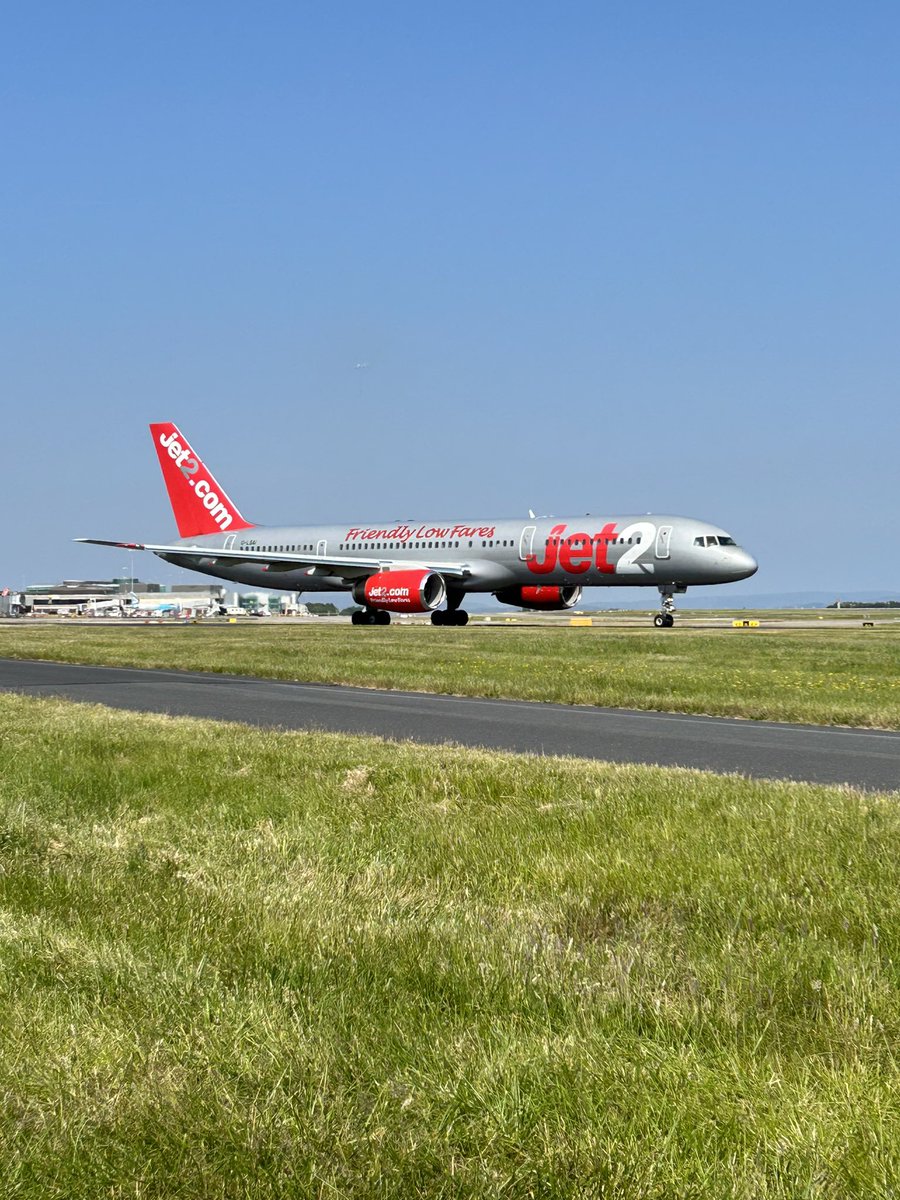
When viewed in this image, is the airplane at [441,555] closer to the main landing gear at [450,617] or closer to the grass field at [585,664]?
the main landing gear at [450,617]

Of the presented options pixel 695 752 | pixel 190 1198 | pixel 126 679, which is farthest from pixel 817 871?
pixel 126 679

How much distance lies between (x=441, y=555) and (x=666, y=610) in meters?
9.95

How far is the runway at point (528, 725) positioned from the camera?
1266cm

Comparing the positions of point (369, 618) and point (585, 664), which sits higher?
point (369, 618)

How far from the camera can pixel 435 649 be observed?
111 ft

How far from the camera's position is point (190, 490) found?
210 ft

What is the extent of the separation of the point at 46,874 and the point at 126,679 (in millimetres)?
19183

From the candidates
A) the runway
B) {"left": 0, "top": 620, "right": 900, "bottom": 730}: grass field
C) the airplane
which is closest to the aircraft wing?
the airplane

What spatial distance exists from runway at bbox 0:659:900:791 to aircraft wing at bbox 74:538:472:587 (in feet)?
95.8

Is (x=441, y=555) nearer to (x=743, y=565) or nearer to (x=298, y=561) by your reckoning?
(x=298, y=561)

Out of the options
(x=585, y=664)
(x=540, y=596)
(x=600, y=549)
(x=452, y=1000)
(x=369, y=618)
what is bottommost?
(x=452, y=1000)

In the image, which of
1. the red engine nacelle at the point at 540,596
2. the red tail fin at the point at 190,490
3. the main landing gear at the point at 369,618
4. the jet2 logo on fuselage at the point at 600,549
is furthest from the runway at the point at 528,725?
the red tail fin at the point at 190,490

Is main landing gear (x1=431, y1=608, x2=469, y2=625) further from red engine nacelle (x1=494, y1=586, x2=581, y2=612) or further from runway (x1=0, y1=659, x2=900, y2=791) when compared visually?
runway (x1=0, y1=659, x2=900, y2=791)

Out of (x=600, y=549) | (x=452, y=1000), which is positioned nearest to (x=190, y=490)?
(x=600, y=549)
